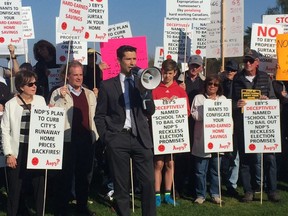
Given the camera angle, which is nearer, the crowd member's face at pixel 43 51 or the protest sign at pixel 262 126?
the protest sign at pixel 262 126

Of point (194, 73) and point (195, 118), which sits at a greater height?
point (194, 73)

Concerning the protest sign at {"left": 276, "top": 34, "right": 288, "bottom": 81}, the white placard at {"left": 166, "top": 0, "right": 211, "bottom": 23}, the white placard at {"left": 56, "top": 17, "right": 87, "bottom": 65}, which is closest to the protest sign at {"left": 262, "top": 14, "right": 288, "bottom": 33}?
the white placard at {"left": 166, "top": 0, "right": 211, "bottom": 23}

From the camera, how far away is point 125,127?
6.60m

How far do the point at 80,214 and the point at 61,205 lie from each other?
0.49 m

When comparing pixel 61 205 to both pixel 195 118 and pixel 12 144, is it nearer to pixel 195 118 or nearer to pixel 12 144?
pixel 12 144

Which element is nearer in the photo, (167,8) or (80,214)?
(80,214)

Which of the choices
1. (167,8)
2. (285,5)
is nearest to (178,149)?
(167,8)

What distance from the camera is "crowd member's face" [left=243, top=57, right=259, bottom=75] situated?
849cm

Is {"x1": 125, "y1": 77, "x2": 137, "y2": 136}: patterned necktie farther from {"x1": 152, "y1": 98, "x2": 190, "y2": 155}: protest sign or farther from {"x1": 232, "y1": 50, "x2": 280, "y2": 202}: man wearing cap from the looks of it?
{"x1": 232, "y1": 50, "x2": 280, "y2": 202}: man wearing cap

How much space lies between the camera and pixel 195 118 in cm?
838

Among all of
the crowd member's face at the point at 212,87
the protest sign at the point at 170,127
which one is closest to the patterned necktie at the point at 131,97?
the protest sign at the point at 170,127

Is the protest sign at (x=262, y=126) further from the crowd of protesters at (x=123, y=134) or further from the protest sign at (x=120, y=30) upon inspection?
the protest sign at (x=120, y=30)

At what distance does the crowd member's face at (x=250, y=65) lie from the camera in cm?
849

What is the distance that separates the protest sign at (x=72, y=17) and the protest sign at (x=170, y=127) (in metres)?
1.83
